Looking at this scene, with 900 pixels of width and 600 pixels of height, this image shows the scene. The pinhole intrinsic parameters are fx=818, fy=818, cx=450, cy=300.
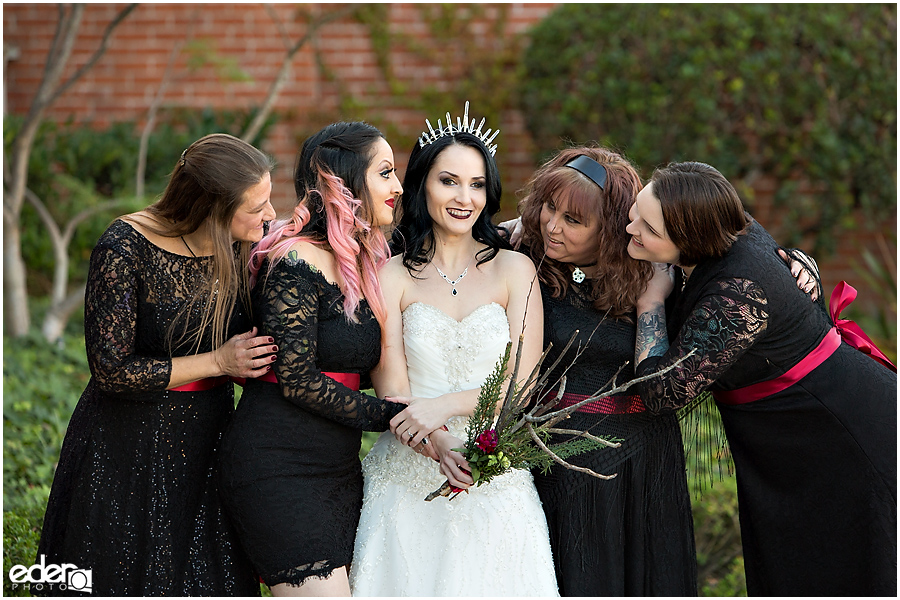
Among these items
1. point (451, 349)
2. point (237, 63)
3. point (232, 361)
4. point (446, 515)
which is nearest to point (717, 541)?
point (446, 515)

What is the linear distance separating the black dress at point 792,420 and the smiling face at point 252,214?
59.7 inches

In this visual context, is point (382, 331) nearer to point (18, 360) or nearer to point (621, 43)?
point (18, 360)

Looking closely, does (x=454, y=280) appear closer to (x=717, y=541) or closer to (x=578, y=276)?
(x=578, y=276)

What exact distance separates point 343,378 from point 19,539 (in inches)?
75.9

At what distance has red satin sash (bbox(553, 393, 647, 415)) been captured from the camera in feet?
10.5

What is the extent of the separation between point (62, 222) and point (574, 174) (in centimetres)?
515

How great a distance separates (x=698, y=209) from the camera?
2977 millimetres

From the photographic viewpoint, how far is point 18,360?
18.4 feet

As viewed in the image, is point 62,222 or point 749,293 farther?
point 62,222

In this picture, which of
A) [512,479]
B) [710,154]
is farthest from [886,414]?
[710,154]

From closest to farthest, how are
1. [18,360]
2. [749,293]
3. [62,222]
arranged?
[749,293], [18,360], [62,222]

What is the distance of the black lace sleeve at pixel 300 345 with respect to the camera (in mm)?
2814
